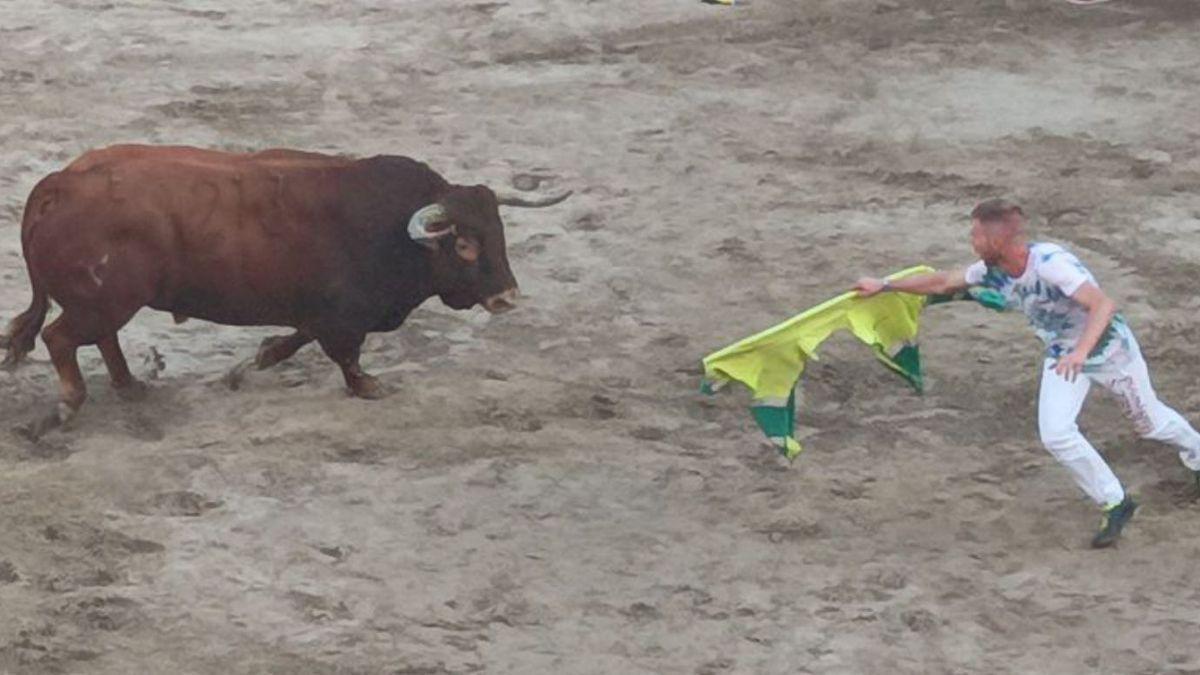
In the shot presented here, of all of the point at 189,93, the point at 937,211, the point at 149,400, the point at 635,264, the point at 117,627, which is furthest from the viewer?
the point at 189,93

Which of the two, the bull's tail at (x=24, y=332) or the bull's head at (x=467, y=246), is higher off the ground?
the bull's head at (x=467, y=246)

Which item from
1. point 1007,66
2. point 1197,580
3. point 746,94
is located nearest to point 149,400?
point 1197,580

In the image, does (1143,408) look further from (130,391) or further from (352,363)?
(130,391)

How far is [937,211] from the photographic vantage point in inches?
421

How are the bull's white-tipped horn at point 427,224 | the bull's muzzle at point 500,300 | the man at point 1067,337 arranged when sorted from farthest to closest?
the bull's muzzle at point 500,300, the bull's white-tipped horn at point 427,224, the man at point 1067,337

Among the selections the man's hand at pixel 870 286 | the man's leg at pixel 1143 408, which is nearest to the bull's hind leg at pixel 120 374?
the man's hand at pixel 870 286

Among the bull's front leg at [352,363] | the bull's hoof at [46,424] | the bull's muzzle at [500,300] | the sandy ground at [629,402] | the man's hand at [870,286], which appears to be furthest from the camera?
the bull's muzzle at [500,300]

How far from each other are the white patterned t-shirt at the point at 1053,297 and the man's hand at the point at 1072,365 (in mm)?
176

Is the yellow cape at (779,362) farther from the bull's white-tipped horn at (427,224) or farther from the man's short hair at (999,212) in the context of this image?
the bull's white-tipped horn at (427,224)

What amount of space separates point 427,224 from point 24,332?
5.10 feet

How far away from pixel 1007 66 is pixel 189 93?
4774 millimetres

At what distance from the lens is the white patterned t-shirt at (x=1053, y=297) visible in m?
6.99

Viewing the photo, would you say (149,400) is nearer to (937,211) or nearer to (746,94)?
(937,211)

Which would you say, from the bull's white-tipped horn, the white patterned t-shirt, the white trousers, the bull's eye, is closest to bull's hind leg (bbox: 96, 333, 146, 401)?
the bull's white-tipped horn
